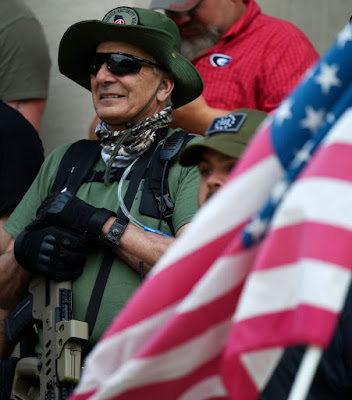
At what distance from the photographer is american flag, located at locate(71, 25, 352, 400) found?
221 centimetres

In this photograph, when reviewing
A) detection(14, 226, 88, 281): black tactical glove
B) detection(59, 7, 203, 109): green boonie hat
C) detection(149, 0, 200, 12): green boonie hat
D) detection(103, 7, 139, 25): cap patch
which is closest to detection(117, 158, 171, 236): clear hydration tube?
detection(14, 226, 88, 281): black tactical glove

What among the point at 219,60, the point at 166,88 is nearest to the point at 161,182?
the point at 166,88

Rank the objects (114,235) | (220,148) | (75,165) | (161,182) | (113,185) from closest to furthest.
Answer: (220,148)
(114,235)
(161,182)
(113,185)
(75,165)

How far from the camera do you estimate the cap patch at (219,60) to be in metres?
5.12

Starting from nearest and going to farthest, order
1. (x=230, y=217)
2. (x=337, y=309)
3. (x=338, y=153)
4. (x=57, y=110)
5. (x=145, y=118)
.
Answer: (x=337, y=309), (x=338, y=153), (x=230, y=217), (x=145, y=118), (x=57, y=110)

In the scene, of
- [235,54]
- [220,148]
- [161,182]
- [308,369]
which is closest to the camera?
[308,369]

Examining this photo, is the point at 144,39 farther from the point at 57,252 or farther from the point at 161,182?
the point at 57,252

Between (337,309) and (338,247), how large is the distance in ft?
0.46

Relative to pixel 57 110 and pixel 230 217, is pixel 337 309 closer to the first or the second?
pixel 230 217

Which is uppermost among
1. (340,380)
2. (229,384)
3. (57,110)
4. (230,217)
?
(230,217)

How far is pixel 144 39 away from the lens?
4.62 metres

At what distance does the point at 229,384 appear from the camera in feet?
7.32

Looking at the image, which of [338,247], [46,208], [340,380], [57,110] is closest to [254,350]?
[338,247]

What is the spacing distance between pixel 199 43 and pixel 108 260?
4.96 ft
